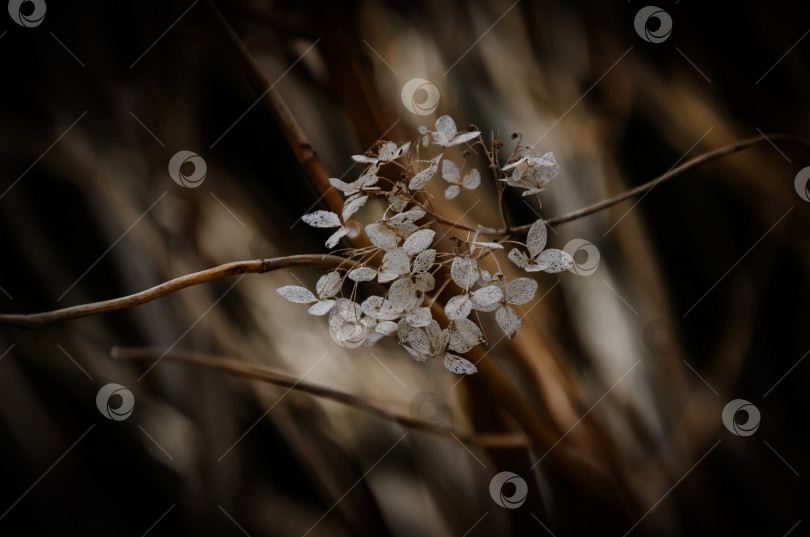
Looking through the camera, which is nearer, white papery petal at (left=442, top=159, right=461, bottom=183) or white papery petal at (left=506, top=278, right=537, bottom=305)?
white papery petal at (left=506, top=278, right=537, bottom=305)

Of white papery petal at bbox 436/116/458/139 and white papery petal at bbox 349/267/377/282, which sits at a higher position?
white papery petal at bbox 436/116/458/139

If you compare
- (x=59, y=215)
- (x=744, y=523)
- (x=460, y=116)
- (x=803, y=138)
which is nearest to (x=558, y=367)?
(x=744, y=523)

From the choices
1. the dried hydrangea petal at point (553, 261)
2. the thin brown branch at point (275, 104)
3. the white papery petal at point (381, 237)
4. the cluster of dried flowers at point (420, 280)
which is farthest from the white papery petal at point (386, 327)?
the thin brown branch at point (275, 104)

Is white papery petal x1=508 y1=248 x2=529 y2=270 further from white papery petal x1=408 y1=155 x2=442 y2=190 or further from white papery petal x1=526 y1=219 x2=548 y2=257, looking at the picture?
white papery petal x1=408 y1=155 x2=442 y2=190

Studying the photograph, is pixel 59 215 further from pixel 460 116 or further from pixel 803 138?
pixel 803 138

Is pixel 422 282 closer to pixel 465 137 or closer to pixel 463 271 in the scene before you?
pixel 463 271

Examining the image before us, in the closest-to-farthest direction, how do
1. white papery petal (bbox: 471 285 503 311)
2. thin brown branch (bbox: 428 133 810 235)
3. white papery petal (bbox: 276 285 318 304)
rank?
1. white papery petal (bbox: 471 285 503 311)
2. white papery petal (bbox: 276 285 318 304)
3. thin brown branch (bbox: 428 133 810 235)

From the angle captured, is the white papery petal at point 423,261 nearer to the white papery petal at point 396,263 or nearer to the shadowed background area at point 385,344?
the white papery petal at point 396,263

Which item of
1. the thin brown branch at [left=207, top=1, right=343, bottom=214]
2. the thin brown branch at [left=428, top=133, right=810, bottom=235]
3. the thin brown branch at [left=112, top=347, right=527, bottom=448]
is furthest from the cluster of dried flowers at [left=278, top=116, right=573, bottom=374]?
the thin brown branch at [left=112, top=347, right=527, bottom=448]
